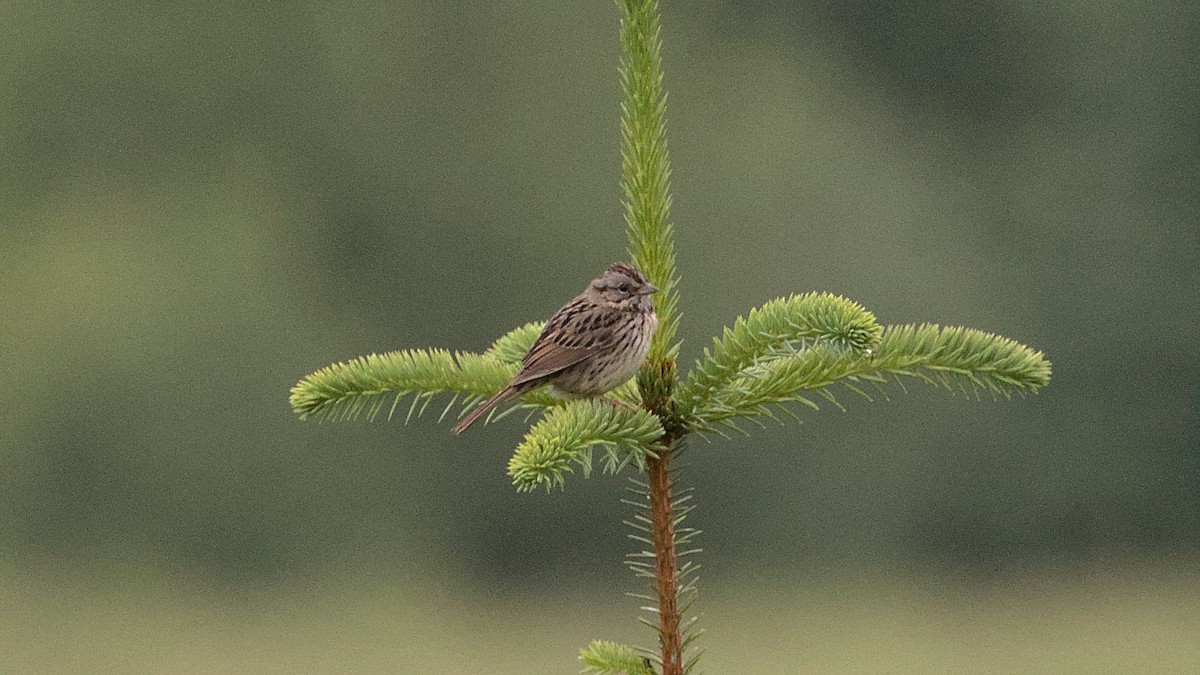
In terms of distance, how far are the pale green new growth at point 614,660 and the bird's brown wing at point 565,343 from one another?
1.37ft

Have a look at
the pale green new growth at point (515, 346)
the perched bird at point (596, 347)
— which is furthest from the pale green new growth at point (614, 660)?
the pale green new growth at point (515, 346)

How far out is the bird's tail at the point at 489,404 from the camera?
196 centimetres

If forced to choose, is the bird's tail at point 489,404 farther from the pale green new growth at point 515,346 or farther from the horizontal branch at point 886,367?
the horizontal branch at point 886,367

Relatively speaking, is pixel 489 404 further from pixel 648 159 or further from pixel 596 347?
pixel 648 159

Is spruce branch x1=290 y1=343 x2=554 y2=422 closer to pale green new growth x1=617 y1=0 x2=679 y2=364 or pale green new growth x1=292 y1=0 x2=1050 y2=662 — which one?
pale green new growth x1=292 y1=0 x2=1050 y2=662

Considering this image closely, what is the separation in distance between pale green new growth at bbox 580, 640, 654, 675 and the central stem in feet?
0.17

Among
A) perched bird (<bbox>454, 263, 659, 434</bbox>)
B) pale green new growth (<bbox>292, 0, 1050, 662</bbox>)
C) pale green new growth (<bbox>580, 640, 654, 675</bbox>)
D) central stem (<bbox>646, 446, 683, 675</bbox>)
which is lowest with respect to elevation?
pale green new growth (<bbox>580, 640, 654, 675</bbox>)

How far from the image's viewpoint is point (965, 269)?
1149 centimetres

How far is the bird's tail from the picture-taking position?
196 centimetres

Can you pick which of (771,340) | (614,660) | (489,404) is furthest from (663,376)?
(614,660)

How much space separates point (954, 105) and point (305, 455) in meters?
6.41

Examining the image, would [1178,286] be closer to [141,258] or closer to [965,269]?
[965,269]

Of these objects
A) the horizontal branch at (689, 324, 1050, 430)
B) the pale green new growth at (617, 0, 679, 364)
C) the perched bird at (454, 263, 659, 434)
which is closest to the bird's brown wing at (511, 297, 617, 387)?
the perched bird at (454, 263, 659, 434)

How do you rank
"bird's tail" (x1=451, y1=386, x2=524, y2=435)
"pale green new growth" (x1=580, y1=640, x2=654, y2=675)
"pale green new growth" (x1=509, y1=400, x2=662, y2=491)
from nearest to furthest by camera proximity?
1. "pale green new growth" (x1=509, y1=400, x2=662, y2=491)
2. "pale green new growth" (x1=580, y1=640, x2=654, y2=675)
3. "bird's tail" (x1=451, y1=386, x2=524, y2=435)
